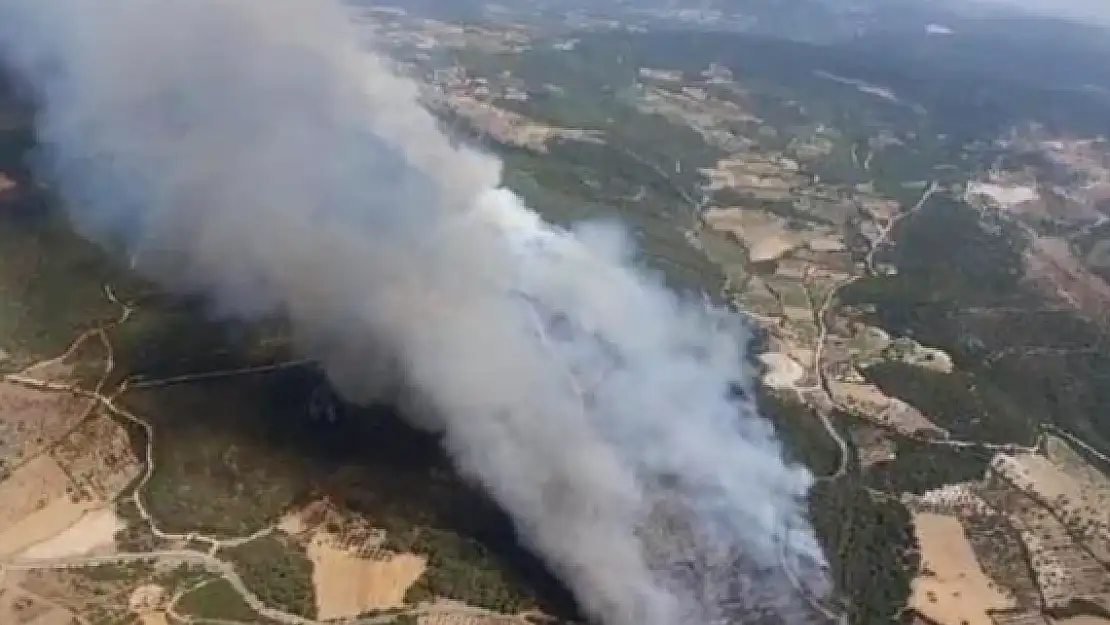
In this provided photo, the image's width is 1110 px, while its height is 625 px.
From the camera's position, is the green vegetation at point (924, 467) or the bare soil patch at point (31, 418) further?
the green vegetation at point (924, 467)

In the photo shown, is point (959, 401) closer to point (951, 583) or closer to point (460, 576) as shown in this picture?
point (951, 583)

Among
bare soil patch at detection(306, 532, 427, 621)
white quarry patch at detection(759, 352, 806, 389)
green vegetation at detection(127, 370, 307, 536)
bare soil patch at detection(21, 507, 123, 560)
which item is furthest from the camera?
white quarry patch at detection(759, 352, 806, 389)

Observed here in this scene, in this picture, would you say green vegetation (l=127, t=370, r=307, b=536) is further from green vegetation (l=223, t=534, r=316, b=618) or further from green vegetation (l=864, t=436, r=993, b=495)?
green vegetation (l=864, t=436, r=993, b=495)

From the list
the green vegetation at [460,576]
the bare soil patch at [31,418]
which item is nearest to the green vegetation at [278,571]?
the green vegetation at [460,576]

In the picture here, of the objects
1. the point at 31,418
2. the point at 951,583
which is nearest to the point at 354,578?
the point at 31,418

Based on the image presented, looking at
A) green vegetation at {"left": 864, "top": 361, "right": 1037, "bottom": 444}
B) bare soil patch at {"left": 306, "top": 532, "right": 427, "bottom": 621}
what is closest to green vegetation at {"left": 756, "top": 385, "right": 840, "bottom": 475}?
green vegetation at {"left": 864, "top": 361, "right": 1037, "bottom": 444}

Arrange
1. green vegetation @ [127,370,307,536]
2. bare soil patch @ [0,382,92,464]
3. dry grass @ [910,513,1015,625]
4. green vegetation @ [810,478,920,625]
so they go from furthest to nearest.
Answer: bare soil patch @ [0,382,92,464] < green vegetation @ [127,370,307,536] < dry grass @ [910,513,1015,625] < green vegetation @ [810,478,920,625]

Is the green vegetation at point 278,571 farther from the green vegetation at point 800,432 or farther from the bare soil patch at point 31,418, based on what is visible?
the green vegetation at point 800,432

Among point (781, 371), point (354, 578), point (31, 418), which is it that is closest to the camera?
point (354, 578)

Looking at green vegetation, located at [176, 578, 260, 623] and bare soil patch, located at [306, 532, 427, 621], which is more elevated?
bare soil patch, located at [306, 532, 427, 621]
